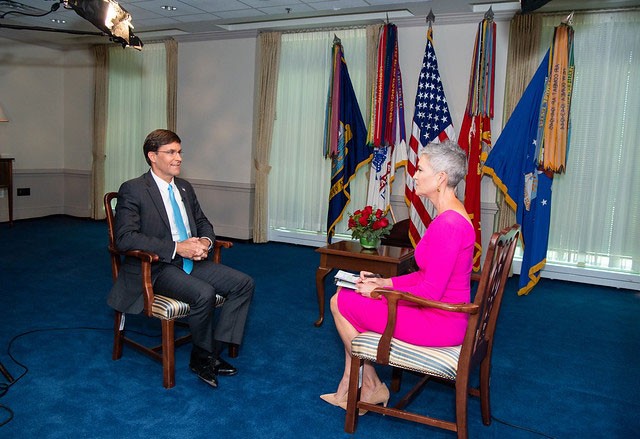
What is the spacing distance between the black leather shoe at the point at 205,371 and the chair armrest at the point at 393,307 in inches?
42.7

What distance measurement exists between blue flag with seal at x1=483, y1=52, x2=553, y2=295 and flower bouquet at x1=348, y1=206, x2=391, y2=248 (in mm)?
2241

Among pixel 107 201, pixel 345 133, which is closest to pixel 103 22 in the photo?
pixel 107 201

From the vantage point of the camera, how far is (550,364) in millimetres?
3631

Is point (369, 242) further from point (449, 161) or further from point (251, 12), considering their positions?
point (251, 12)

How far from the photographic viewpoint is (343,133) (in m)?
6.79

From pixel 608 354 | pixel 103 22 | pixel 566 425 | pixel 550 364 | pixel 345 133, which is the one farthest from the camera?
pixel 345 133

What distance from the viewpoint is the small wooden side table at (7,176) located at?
816 centimetres

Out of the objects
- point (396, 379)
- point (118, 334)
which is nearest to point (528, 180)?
point (396, 379)

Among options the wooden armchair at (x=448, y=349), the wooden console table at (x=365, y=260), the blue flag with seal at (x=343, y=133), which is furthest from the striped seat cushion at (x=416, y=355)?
the blue flag with seal at (x=343, y=133)

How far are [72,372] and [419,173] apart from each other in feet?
7.35

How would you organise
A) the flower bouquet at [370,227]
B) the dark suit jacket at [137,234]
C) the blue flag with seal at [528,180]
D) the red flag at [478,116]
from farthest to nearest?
the red flag at [478,116]
the blue flag with seal at [528,180]
the flower bouquet at [370,227]
the dark suit jacket at [137,234]

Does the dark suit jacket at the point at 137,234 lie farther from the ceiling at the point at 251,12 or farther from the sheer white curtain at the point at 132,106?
the sheer white curtain at the point at 132,106

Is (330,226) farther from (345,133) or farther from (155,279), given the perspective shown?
(155,279)

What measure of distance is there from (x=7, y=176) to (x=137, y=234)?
20.7 feet
